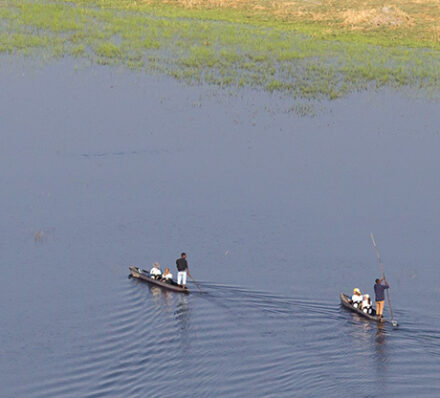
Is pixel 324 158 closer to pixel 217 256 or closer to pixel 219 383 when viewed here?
pixel 217 256

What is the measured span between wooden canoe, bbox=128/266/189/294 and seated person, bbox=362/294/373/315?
6.22 meters

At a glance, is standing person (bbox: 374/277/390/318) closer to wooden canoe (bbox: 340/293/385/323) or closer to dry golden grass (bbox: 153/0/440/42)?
wooden canoe (bbox: 340/293/385/323)

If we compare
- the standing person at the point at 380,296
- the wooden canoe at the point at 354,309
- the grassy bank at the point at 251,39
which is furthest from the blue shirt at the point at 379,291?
the grassy bank at the point at 251,39

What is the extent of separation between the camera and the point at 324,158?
46969 mm

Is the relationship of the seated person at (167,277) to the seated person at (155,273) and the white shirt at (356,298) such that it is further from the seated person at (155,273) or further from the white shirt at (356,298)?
the white shirt at (356,298)

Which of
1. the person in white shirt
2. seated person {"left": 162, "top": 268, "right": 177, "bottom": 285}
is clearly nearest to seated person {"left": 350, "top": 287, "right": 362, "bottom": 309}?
seated person {"left": 162, "top": 268, "right": 177, "bottom": 285}

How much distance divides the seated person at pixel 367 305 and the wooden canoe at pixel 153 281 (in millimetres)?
6224

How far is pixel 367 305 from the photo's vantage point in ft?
103

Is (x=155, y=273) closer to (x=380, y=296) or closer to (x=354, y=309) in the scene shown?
(x=354, y=309)

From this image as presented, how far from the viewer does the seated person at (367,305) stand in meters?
31.4

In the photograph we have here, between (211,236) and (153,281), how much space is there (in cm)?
488

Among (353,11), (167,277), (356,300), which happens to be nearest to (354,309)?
(356,300)

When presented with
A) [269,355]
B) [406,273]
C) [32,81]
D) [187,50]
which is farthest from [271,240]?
[187,50]

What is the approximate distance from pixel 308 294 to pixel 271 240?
4931mm
